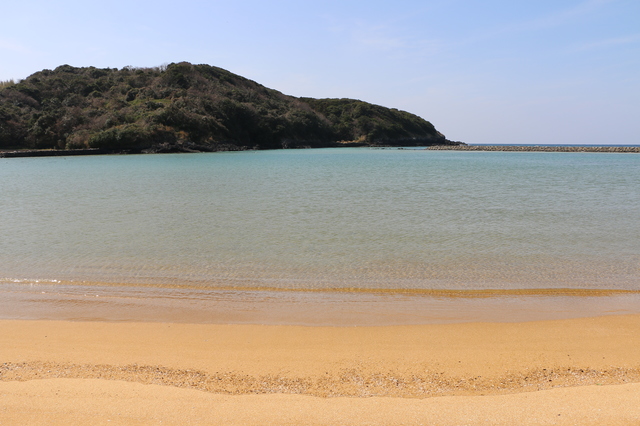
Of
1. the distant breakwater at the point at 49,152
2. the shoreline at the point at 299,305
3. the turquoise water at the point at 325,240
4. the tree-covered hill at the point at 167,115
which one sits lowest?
the shoreline at the point at 299,305

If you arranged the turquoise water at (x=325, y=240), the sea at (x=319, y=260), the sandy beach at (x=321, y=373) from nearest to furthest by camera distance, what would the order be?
the sandy beach at (x=321, y=373), the sea at (x=319, y=260), the turquoise water at (x=325, y=240)

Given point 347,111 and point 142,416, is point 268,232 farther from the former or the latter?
point 347,111

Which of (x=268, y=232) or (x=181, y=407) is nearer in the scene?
(x=181, y=407)

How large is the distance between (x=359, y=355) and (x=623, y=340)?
3.13 metres

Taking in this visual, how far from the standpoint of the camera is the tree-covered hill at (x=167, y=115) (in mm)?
60469

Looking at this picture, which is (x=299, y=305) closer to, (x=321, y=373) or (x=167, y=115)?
(x=321, y=373)

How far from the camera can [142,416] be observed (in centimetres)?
324

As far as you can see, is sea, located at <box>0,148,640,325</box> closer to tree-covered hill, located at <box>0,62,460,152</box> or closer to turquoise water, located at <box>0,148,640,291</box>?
turquoise water, located at <box>0,148,640,291</box>

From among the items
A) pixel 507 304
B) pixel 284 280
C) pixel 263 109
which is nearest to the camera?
pixel 507 304

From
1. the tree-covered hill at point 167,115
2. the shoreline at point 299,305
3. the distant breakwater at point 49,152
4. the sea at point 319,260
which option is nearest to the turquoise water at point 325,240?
the sea at point 319,260

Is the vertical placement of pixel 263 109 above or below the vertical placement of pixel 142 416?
above

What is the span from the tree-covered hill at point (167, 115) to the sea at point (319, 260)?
51.1 meters

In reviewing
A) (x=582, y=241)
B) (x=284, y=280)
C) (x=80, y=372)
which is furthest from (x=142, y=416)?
(x=582, y=241)

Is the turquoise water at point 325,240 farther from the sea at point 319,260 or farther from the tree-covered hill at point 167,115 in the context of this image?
the tree-covered hill at point 167,115
